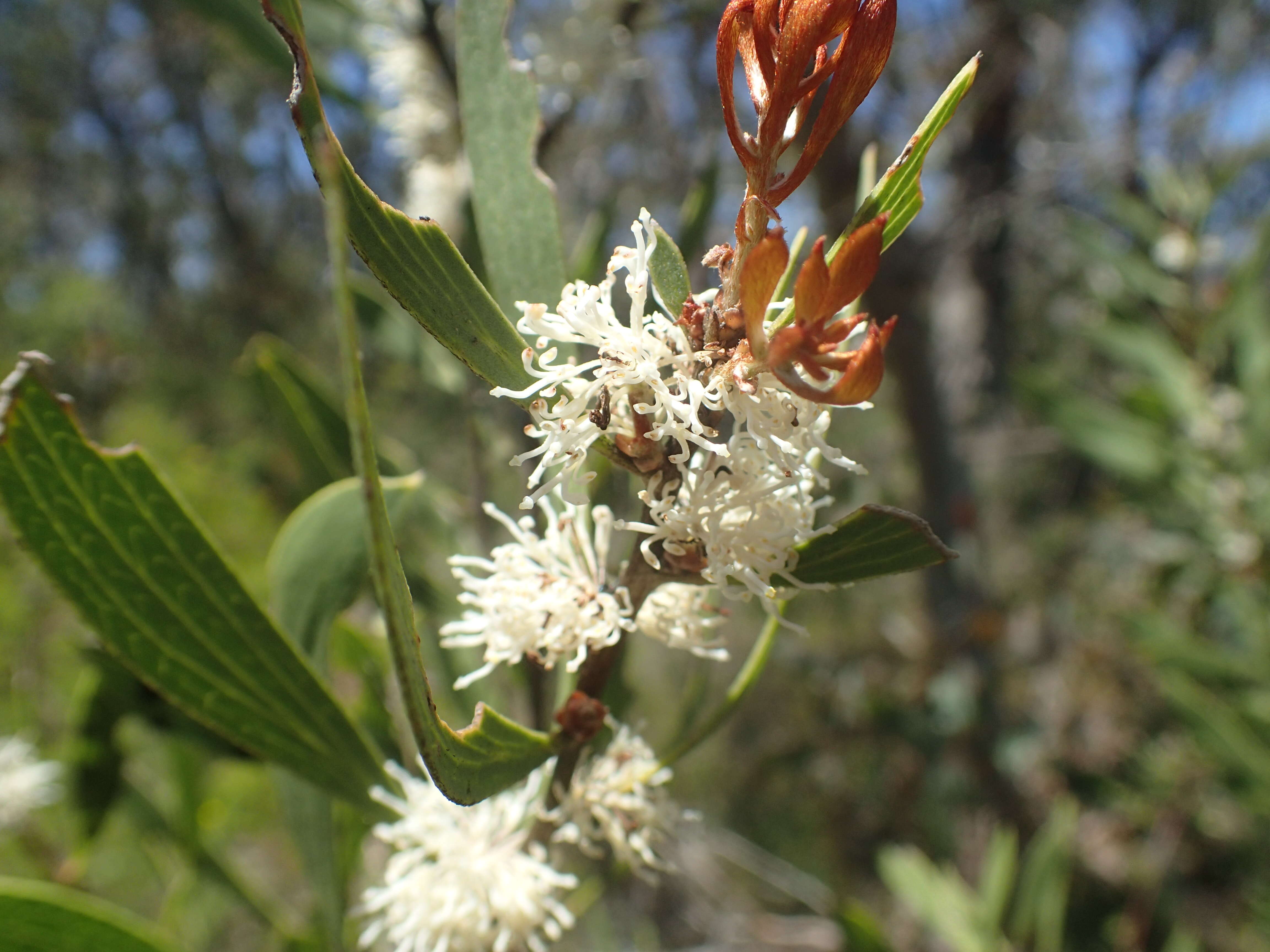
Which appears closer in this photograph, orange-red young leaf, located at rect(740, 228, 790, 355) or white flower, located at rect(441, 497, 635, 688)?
orange-red young leaf, located at rect(740, 228, 790, 355)

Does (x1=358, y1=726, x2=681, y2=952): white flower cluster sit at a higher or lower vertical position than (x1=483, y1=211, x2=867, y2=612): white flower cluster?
lower

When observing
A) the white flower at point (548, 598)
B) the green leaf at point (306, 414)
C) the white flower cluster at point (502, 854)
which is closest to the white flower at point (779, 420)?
the white flower at point (548, 598)

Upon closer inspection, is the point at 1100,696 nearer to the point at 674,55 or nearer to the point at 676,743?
the point at 674,55

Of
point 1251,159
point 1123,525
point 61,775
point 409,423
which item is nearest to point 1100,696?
point 1123,525

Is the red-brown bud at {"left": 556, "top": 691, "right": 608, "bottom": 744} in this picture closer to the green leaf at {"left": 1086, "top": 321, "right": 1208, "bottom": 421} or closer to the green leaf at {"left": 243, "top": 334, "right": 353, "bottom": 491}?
the green leaf at {"left": 243, "top": 334, "right": 353, "bottom": 491}

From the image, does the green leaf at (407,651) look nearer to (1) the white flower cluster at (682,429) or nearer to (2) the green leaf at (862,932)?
(1) the white flower cluster at (682,429)

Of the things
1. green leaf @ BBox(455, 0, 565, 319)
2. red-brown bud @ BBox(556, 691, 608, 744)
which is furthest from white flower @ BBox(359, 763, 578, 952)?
green leaf @ BBox(455, 0, 565, 319)
